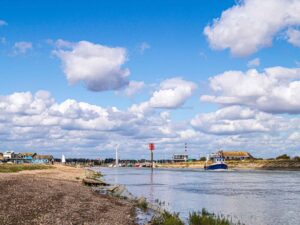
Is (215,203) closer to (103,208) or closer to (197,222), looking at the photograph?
(103,208)

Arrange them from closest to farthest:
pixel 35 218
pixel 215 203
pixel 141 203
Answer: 1. pixel 35 218
2. pixel 141 203
3. pixel 215 203

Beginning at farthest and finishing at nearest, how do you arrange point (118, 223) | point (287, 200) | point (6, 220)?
point (287, 200)
point (118, 223)
point (6, 220)

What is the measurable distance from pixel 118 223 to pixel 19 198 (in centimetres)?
1190

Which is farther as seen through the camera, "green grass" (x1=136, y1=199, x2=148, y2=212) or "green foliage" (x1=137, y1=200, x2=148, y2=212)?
"green foliage" (x1=137, y1=200, x2=148, y2=212)

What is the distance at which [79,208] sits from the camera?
38812mm

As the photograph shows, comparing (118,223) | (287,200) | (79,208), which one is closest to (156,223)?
(118,223)

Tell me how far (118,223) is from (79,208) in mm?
7761

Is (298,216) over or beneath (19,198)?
beneath

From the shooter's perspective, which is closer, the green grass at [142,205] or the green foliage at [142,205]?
the green grass at [142,205]

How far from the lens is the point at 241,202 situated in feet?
198

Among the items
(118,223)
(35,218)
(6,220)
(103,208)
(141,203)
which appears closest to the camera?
(6,220)

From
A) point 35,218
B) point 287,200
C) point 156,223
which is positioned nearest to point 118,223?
point 156,223

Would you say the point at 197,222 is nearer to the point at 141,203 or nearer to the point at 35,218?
the point at 35,218

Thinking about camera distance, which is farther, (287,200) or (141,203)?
(287,200)
